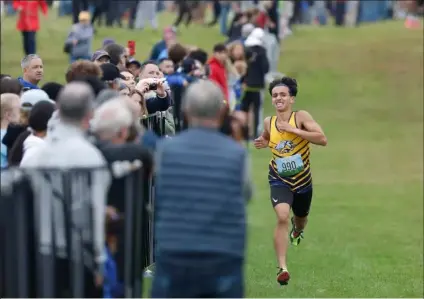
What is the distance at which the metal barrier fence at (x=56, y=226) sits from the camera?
7926mm

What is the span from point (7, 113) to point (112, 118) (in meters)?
1.68

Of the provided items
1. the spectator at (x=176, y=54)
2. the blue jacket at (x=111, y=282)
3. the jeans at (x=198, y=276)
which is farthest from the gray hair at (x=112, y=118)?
the spectator at (x=176, y=54)

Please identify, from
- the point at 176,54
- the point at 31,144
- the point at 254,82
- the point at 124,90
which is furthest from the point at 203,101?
the point at 254,82

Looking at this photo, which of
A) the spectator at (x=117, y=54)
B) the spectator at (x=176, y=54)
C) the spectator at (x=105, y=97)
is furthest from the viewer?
the spectator at (x=176, y=54)

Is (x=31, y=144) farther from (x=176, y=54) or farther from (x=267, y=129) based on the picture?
(x=176, y=54)

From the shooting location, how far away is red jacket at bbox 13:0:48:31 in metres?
29.2

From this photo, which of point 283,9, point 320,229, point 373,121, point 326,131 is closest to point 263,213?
point 320,229

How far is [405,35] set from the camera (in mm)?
43156

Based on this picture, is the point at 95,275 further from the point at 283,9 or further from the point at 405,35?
the point at 405,35

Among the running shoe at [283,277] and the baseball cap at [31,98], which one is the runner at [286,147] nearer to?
the running shoe at [283,277]

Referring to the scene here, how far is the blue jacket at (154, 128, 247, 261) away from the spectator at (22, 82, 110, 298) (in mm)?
371

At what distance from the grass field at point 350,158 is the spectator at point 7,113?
4161 millimetres

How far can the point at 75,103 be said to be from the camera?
7977mm

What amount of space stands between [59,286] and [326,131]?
2193 centimetres
